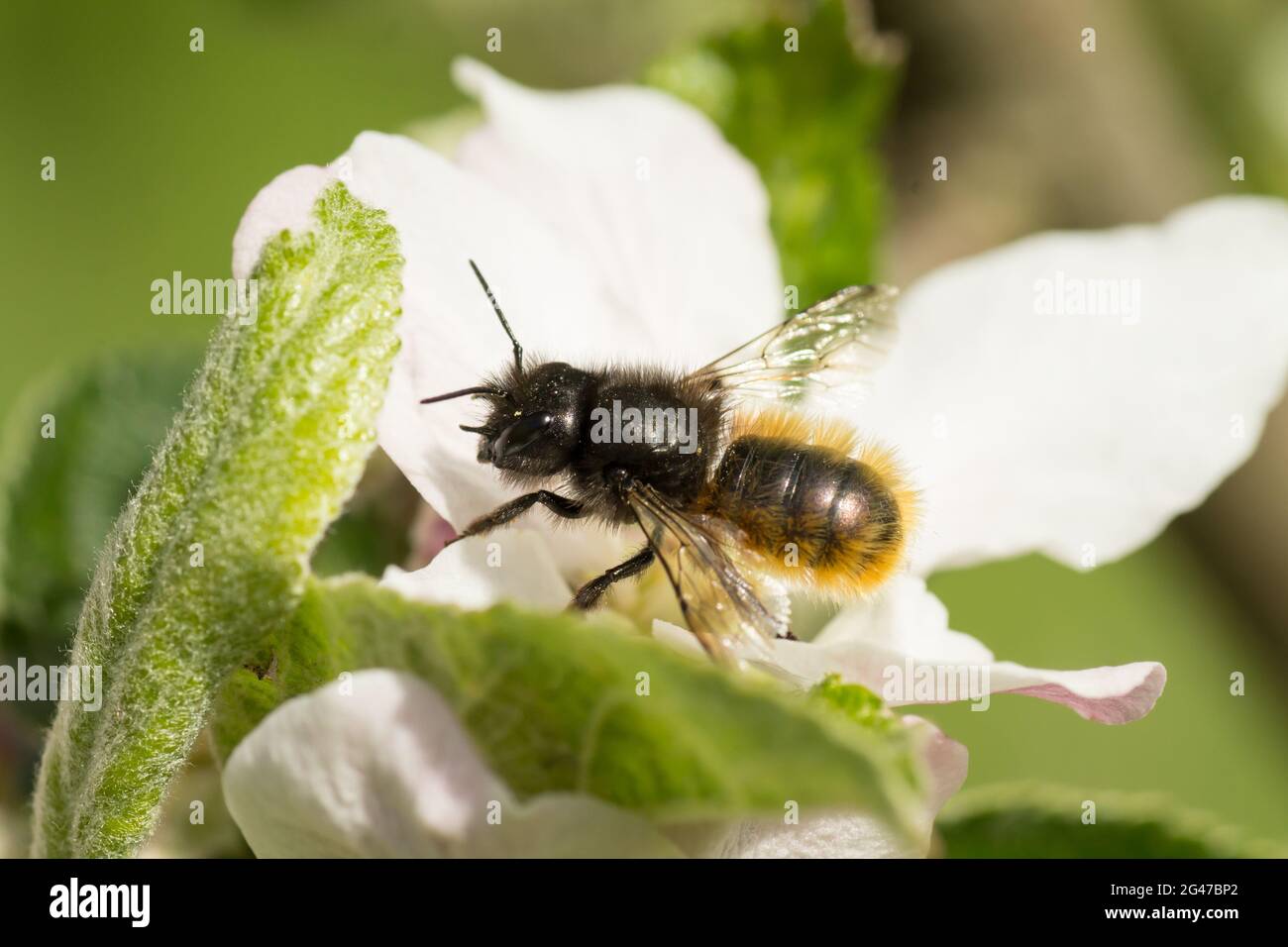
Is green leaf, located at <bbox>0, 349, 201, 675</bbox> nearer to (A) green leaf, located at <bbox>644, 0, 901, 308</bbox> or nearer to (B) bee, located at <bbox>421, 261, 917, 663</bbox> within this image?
(B) bee, located at <bbox>421, 261, 917, 663</bbox>

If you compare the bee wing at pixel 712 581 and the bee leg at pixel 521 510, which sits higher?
the bee leg at pixel 521 510

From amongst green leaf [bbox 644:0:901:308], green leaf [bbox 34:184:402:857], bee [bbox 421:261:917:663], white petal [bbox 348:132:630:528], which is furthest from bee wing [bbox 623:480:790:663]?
green leaf [bbox 644:0:901:308]

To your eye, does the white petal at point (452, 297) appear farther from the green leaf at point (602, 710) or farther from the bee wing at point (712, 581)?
the green leaf at point (602, 710)

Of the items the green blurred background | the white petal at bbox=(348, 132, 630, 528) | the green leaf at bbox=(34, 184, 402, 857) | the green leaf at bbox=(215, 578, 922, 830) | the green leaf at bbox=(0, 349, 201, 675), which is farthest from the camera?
the green blurred background

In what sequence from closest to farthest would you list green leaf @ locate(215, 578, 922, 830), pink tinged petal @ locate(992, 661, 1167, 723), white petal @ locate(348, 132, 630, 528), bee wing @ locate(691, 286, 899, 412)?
green leaf @ locate(215, 578, 922, 830)
pink tinged petal @ locate(992, 661, 1167, 723)
white petal @ locate(348, 132, 630, 528)
bee wing @ locate(691, 286, 899, 412)

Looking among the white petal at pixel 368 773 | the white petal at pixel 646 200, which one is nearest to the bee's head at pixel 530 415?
the white petal at pixel 646 200

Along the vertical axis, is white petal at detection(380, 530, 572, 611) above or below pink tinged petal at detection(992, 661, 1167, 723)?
above
